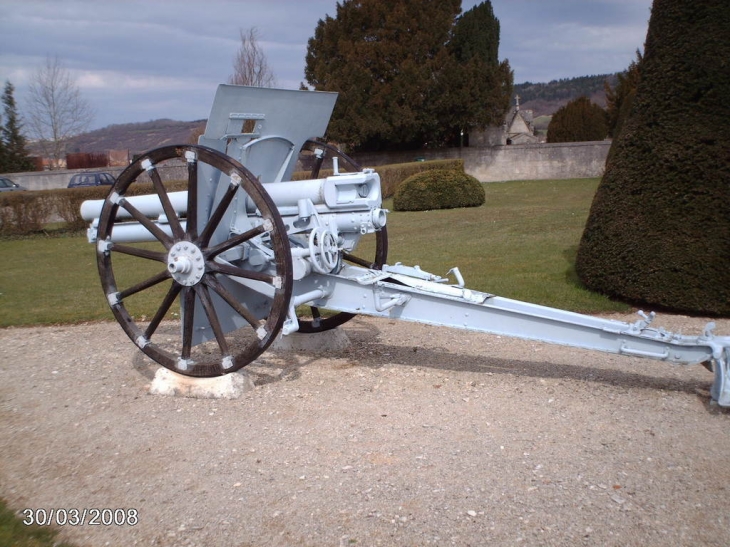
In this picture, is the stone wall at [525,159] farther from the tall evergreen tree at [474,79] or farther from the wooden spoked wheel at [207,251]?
the wooden spoked wheel at [207,251]

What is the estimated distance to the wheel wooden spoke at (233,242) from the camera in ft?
14.2

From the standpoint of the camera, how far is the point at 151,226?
15.8ft

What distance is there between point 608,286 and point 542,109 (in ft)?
477

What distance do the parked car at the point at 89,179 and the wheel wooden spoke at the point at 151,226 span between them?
80.3 feet

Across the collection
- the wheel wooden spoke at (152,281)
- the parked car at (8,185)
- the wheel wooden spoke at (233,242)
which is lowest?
the parked car at (8,185)

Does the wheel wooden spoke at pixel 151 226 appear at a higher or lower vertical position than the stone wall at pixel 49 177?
higher

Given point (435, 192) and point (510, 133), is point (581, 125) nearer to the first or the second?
point (510, 133)

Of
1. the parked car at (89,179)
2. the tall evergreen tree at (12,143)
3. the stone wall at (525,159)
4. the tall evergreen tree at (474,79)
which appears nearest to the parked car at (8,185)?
the parked car at (89,179)

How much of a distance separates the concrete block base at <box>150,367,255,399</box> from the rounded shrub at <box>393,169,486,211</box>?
47.7ft

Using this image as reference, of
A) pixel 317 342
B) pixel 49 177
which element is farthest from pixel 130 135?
pixel 317 342

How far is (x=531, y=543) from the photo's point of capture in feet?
9.75

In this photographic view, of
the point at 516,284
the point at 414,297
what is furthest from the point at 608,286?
the point at 414,297

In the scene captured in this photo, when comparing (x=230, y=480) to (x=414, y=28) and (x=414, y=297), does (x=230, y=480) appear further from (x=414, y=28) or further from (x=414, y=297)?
(x=414, y=28)

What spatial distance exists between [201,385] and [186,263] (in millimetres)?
893
